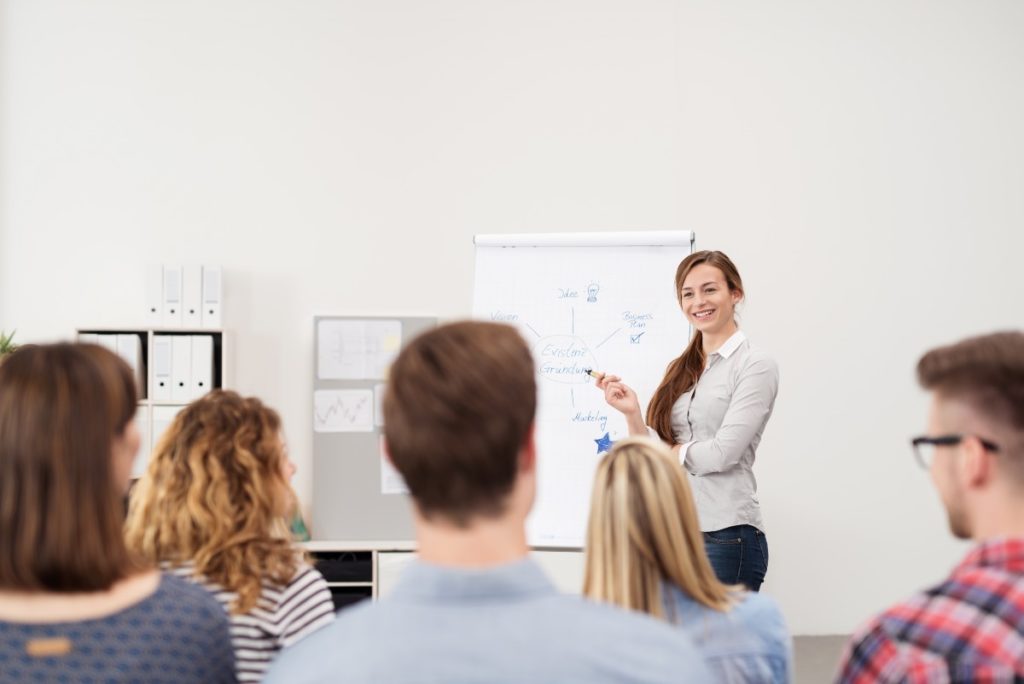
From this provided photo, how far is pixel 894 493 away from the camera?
4484 millimetres

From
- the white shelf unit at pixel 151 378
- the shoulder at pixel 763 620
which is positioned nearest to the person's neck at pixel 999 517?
the shoulder at pixel 763 620

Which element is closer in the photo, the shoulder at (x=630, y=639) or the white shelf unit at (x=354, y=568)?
the shoulder at (x=630, y=639)

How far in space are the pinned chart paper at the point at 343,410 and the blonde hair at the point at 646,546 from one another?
291 cm

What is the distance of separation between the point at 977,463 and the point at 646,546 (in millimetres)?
515

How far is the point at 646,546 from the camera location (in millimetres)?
1456

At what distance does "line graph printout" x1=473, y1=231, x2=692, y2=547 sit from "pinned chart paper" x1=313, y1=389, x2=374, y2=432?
0.99 meters

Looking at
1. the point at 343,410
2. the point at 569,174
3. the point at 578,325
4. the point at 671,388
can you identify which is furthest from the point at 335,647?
the point at 569,174

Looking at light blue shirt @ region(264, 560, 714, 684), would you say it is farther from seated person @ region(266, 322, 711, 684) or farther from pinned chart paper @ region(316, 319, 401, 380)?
pinned chart paper @ region(316, 319, 401, 380)

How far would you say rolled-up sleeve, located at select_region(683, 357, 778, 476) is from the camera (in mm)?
2676

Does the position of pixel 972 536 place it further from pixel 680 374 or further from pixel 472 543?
pixel 680 374

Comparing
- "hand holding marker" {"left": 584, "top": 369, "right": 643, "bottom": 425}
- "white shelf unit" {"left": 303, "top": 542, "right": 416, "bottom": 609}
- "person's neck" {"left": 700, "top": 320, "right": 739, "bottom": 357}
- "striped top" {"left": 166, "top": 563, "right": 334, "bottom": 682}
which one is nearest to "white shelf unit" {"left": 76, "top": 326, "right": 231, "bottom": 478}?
"white shelf unit" {"left": 303, "top": 542, "right": 416, "bottom": 609}

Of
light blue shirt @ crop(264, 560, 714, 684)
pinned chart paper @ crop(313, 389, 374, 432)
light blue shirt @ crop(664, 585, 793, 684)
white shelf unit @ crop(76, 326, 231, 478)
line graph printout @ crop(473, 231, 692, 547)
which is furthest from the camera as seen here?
pinned chart paper @ crop(313, 389, 374, 432)

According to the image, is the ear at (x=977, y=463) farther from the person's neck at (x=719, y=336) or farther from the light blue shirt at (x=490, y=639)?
the person's neck at (x=719, y=336)

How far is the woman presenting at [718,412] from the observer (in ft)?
8.75
